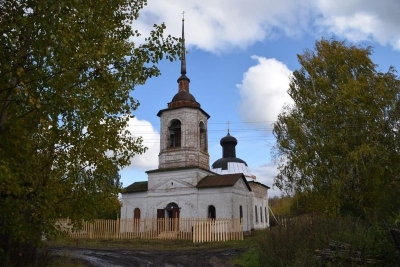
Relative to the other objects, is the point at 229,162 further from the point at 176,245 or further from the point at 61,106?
the point at 61,106

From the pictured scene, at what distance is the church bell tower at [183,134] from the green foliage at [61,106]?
19.0m

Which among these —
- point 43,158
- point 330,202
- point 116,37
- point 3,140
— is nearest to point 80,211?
point 43,158

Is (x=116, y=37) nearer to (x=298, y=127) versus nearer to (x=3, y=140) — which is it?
(x=3, y=140)

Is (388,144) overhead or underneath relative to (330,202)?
overhead

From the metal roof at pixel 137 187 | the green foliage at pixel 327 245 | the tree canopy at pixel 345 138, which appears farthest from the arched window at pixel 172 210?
the green foliage at pixel 327 245

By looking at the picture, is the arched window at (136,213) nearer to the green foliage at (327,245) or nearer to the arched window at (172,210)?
the arched window at (172,210)

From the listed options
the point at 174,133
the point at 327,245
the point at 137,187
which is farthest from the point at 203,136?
the point at 327,245

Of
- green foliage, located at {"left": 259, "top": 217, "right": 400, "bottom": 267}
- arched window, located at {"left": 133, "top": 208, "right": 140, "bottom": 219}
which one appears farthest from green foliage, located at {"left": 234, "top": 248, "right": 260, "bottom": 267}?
arched window, located at {"left": 133, "top": 208, "right": 140, "bottom": 219}

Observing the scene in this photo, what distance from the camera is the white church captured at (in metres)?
25.0

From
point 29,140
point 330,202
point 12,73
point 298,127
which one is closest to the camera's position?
point 12,73

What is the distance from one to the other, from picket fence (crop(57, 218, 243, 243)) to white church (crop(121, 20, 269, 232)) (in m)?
1.66

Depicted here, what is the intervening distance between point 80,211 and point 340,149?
1384 cm

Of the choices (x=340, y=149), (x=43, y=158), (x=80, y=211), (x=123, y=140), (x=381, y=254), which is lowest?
(x=381, y=254)

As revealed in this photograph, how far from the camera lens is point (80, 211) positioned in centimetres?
605
